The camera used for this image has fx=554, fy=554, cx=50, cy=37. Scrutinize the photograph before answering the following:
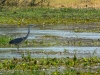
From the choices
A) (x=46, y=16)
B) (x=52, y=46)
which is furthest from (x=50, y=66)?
(x=46, y=16)

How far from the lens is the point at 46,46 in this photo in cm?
2005

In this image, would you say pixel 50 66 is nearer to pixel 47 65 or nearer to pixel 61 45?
pixel 47 65

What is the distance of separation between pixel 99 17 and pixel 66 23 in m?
5.22

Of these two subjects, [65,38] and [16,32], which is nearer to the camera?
[65,38]

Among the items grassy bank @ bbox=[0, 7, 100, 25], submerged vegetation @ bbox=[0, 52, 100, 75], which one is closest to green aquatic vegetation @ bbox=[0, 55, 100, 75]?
submerged vegetation @ bbox=[0, 52, 100, 75]

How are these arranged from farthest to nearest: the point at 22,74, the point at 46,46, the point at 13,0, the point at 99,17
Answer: the point at 13,0
the point at 99,17
the point at 46,46
the point at 22,74

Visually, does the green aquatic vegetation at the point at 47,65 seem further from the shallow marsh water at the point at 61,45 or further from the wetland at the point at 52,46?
the shallow marsh water at the point at 61,45

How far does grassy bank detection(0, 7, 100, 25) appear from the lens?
34.0 meters

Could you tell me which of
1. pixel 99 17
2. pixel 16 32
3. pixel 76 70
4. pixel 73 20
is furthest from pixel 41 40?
pixel 99 17

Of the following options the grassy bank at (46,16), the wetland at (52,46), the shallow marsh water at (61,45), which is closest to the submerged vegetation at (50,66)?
the wetland at (52,46)

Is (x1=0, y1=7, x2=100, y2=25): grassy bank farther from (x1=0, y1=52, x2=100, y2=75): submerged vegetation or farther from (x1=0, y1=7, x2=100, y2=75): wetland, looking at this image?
(x1=0, y1=52, x2=100, y2=75): submerged vegetation

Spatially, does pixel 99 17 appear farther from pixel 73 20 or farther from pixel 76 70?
pixel 76 70

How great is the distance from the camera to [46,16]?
125 ft

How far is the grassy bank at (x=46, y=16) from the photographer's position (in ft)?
111
